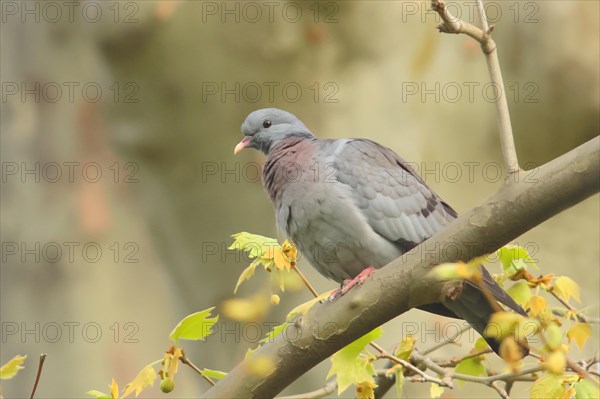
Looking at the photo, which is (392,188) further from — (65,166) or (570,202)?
(65,166)

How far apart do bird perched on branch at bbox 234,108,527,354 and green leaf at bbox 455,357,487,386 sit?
117mm

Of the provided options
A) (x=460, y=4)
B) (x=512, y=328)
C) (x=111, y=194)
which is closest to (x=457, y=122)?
(x=460, y=4)

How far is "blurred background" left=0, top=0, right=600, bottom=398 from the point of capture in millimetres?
4750

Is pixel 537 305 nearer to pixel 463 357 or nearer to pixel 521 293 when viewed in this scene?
pixel 521 293

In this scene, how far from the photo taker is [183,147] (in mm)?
5039

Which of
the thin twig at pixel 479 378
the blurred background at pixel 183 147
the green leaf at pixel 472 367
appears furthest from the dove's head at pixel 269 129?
the blurred background at pixel 183 147

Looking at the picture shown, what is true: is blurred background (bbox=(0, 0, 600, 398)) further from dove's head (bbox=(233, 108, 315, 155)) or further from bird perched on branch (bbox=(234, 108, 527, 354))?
bird perched on branch (bbox=(234, 108, 527, 354))

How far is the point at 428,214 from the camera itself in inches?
117

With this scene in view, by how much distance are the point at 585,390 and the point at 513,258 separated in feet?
1.50

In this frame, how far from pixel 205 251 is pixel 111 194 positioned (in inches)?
24.1

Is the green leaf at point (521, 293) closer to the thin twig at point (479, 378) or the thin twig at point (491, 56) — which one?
the thin twig at point (479, 378)

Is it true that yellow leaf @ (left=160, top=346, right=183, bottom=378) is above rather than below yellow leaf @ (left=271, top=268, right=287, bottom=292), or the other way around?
below

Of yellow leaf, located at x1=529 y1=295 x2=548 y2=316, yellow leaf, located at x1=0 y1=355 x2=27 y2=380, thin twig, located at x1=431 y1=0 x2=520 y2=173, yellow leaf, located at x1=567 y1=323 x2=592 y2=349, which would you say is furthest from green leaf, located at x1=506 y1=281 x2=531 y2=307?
yellow leaf, located at x1=0 y1=355 x2=27 y2=380

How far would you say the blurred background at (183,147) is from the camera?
4750 mm
